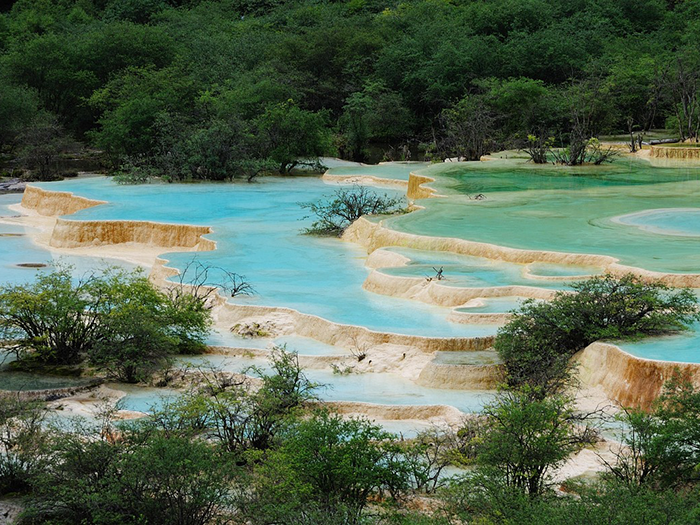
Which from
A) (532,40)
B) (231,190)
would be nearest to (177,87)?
(231,190)

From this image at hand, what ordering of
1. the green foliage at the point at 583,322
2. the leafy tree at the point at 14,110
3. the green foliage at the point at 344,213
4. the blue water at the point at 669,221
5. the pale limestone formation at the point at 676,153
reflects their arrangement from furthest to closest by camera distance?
1. the leafy tree at the point at 14,110
2. the pale limestone formation at the point at 676,153
3. the green foliage at the point at 344,213
4. the blue water at the point at 669,221
5. the green foliage at the point at 583,322

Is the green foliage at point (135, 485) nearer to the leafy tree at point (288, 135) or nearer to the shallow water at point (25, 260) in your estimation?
the shallow water at point (25, 260)

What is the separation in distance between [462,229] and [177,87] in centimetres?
1936

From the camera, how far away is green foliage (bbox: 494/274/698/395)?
39.4 ft

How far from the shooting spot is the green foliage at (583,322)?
12.0 m

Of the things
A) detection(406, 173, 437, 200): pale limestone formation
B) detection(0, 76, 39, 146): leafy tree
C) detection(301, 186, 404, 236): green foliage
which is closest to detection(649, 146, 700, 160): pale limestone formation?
detection(406, 173, 437, 200): pale limestone formation

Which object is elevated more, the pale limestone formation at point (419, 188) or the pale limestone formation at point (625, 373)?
the pale limestone formation at point (419, 188)

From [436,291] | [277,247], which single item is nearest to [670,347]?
[436,291]

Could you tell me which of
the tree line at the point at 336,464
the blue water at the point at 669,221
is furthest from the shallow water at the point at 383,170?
the tree line at the point at 336,464

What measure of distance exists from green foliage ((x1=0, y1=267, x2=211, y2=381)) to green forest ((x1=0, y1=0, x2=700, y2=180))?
1702 centimetres

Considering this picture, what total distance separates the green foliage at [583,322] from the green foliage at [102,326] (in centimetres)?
424

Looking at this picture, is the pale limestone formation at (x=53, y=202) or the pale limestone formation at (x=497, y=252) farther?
the pale limestone formation at (x=53, y=202)

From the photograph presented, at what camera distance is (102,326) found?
13.2m

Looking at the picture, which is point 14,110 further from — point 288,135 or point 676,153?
point 676,153
